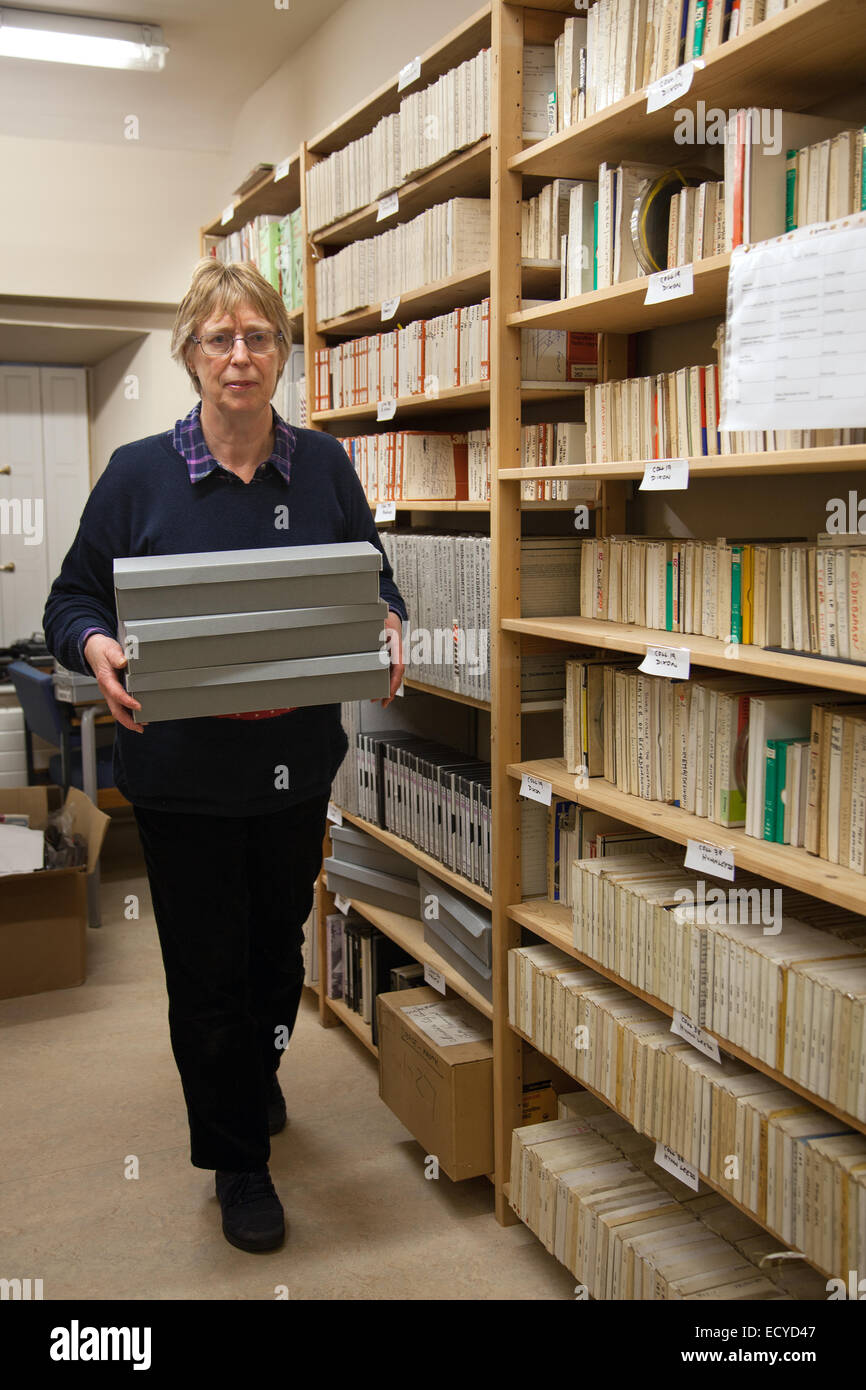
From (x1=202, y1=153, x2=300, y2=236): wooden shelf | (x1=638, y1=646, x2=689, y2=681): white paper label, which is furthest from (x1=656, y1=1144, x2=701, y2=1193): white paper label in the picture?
(x1=202, y1=153, x2=300, y2=236): wooden shelf

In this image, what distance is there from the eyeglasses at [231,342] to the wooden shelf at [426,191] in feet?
2.12

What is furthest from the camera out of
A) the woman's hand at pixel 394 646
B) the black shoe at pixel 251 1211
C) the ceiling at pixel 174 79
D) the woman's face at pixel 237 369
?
the ceiling at pixel 174 79

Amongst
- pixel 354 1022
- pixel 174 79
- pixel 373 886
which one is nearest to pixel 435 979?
pixel 373 886

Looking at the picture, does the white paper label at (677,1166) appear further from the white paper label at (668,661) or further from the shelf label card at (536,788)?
the white paper label at (668,661)

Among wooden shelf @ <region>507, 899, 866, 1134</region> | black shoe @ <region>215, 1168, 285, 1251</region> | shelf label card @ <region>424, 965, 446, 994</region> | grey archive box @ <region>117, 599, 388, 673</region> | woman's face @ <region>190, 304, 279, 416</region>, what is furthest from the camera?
shelf label card @ <region>424, 965, 446, 994</region>

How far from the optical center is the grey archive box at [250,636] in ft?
5.95

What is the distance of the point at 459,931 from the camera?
2.57 m

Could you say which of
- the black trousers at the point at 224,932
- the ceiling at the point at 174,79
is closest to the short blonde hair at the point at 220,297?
the black trousers at the point at 224,932

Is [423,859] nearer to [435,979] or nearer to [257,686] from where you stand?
[435,979]

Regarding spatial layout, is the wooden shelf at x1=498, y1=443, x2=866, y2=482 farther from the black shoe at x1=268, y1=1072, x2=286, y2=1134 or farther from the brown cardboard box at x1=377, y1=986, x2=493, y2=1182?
the black shoe at x1=268, y1=1072, x2=286, y2=1134

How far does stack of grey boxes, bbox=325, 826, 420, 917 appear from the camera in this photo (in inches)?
116

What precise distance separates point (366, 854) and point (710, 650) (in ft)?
5.21

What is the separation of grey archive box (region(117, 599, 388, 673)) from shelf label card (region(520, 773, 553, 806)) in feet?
1.37
